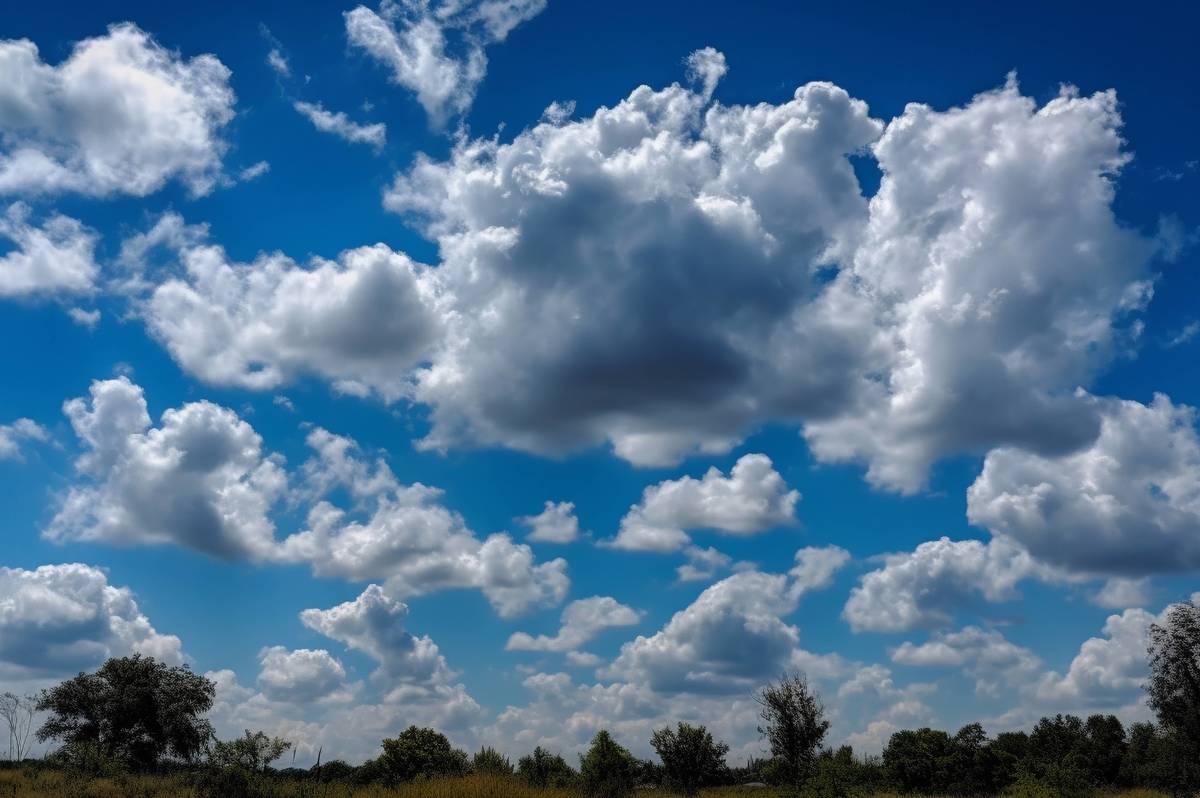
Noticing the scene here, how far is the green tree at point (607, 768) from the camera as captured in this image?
150ft

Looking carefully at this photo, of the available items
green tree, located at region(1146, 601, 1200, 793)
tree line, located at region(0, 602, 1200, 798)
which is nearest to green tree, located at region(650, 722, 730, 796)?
tree line, located at region(0, 602, 1200, 798)

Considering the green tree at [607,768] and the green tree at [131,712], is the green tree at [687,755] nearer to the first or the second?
the green tree at [607,768]

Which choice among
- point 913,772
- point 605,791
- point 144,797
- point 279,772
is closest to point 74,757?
point 144,797

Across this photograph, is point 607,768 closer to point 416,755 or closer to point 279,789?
point 279,789

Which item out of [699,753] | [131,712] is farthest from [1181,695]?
[131,712]

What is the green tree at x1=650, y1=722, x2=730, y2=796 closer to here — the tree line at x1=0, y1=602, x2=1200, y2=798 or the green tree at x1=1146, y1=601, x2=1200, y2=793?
the tree line at x1=0, y1=602, x2=1200, y2=798

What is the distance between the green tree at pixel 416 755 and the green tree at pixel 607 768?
19433mm

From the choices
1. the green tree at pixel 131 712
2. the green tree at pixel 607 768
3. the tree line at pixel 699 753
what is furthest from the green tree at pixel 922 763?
the green tree at pixel 131 712

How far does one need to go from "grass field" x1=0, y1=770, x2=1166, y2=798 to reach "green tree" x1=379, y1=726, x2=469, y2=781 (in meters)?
25.1

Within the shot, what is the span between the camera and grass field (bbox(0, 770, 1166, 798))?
3366 cm

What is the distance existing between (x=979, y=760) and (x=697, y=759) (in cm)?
5037

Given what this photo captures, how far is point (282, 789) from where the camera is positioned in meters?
37.8

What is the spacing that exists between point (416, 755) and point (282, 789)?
3925 cm

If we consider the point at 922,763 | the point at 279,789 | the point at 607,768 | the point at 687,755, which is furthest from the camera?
the point at 922,763
